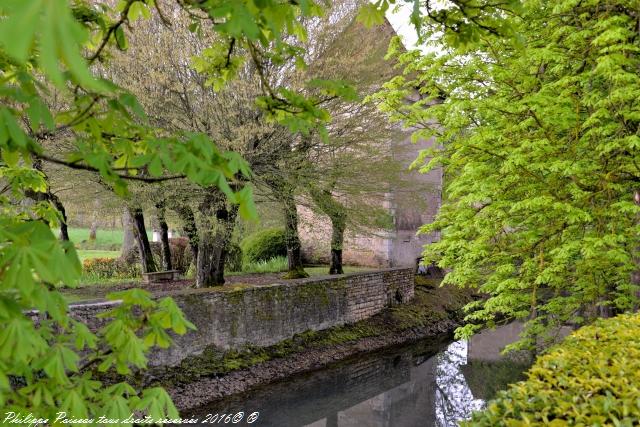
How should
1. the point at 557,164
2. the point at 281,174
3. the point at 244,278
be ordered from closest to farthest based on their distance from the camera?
the point at 557,164 < the point at 281,174 < the point at 244,278

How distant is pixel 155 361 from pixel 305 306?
390cm

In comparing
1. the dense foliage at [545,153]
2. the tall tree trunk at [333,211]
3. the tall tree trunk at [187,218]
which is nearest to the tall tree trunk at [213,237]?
the tall tree trunk at [187,218]

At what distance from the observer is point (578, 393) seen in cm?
284

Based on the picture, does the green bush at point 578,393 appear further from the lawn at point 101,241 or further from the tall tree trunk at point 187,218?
the lawn at point 101,241

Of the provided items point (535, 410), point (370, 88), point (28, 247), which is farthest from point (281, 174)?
point (28, 247)

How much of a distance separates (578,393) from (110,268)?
556 inches

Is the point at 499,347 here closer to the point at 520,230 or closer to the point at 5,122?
the point at 520,230

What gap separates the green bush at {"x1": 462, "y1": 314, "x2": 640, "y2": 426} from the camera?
2551 millimetres

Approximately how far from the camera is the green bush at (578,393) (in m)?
2.55

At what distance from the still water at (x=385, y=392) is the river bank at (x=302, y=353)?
0.25 m

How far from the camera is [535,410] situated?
280 centimetres

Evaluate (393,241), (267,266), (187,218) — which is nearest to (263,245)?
(267,266)

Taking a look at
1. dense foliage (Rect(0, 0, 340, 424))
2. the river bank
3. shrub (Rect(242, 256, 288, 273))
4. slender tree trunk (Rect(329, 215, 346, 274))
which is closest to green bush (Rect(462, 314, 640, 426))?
dense foliage (Rect(0, 0, 340, 424))

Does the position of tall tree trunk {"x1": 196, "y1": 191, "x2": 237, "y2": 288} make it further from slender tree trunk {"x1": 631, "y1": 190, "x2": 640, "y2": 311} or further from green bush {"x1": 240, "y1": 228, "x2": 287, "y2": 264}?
slender tree trunk {"x1": 631, "y1": 190, "x2": 640, "y2": 311}
